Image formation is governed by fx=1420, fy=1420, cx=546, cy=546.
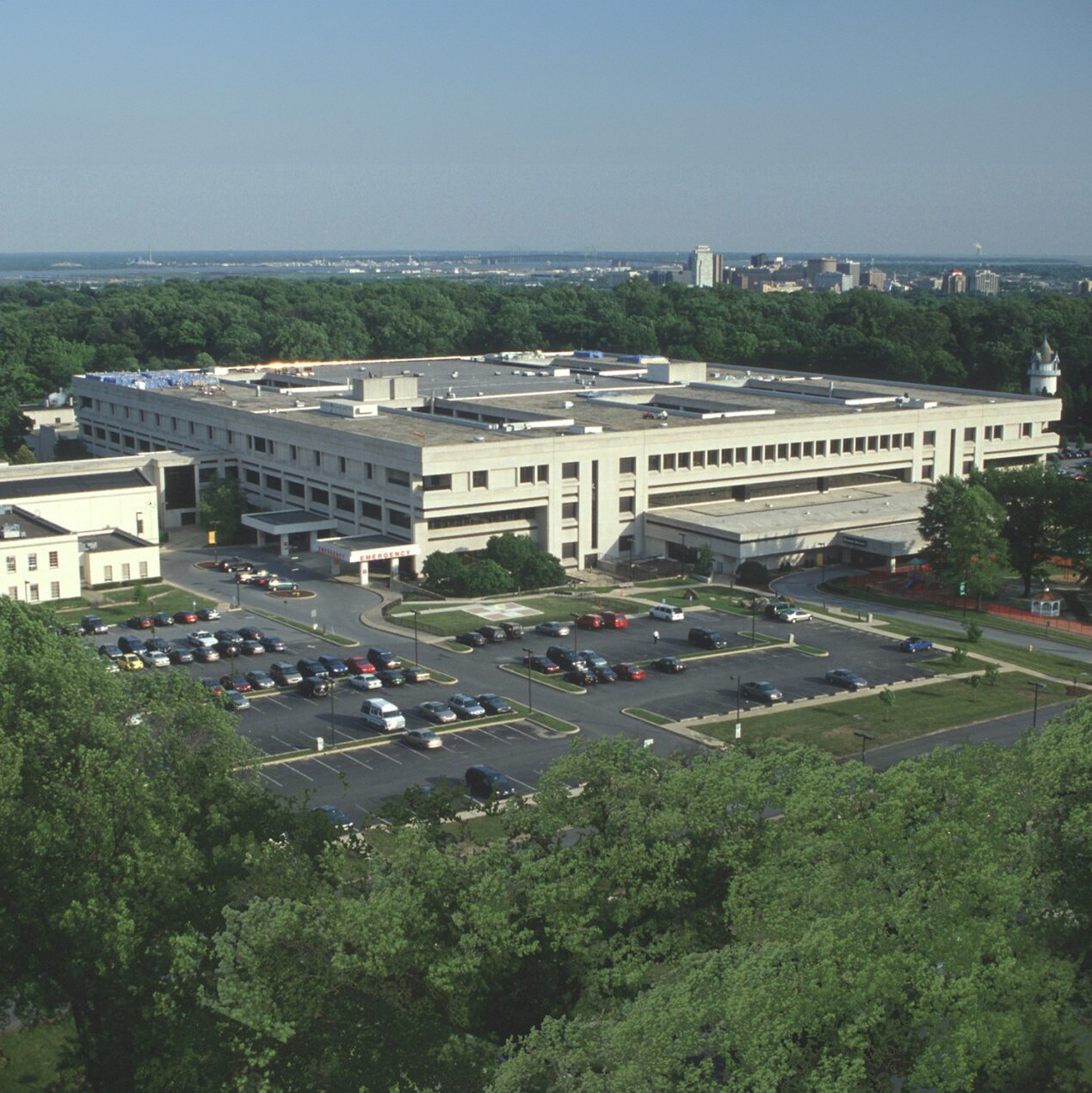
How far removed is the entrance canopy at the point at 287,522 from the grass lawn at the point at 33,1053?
1917 inches

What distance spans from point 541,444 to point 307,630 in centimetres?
1846

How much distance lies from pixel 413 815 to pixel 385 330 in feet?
443

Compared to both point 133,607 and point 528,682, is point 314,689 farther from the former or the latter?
point 133,607

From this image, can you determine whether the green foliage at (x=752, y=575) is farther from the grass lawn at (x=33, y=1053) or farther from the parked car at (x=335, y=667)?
the grass lawn at (x=33, y=1053)

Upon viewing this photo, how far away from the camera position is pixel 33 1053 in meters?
30.8

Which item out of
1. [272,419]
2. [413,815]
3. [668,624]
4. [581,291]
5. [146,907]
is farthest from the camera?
[581,291]

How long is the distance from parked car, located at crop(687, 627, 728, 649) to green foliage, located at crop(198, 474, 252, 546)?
3225 cm

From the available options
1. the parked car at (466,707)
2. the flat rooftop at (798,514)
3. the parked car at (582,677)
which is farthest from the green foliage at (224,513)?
the parked car at (466,707)

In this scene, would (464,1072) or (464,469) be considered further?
(464,469)

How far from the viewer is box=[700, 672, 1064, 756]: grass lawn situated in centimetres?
5016

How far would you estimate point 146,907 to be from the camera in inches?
1081

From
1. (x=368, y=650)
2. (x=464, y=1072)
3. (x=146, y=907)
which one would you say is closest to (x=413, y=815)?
(x=146, y=907)

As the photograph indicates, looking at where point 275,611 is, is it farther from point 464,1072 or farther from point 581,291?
point 581,291

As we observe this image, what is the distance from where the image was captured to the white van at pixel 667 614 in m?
66.4
